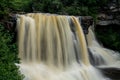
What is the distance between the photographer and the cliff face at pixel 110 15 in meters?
19.0

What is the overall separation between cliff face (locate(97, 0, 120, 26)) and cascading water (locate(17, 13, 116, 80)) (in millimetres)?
3448

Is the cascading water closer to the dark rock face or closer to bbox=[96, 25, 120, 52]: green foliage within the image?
the dark rock face

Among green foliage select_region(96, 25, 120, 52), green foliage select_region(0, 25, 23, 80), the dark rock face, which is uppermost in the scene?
green foliage select_region(0, 25, 23, 80)

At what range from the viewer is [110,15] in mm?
19141

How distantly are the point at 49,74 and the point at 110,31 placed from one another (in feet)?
24.5

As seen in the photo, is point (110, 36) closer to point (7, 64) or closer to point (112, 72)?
point (112, 72)

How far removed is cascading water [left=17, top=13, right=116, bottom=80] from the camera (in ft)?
42.9

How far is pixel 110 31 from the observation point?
19109 millimetres

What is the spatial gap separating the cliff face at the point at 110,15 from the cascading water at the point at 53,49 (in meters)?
3.45

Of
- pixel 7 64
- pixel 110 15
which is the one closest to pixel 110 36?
pixel 110 15

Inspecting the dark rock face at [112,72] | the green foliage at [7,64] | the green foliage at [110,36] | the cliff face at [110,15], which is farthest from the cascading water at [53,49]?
the cliff face at [110,15]

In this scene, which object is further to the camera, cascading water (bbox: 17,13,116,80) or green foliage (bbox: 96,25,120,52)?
green foliage (bbox: 96,25,120,52)

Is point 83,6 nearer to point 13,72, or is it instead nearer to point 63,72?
point 63,72

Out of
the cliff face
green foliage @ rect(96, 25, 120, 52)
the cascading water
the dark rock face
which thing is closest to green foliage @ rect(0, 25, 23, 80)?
the cascading water
